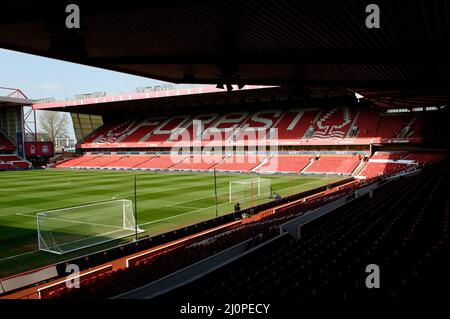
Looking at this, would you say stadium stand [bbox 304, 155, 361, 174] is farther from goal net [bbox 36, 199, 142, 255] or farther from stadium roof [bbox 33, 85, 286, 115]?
goal net [bbox 36, 199, 142, 255]

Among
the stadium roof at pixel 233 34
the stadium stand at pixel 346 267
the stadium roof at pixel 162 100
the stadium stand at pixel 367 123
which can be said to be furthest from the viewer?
the stadium roof at pixel 162 100

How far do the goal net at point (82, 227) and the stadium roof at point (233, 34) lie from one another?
7845 mm

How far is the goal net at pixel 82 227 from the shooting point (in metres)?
14.7

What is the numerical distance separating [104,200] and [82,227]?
8298 mm

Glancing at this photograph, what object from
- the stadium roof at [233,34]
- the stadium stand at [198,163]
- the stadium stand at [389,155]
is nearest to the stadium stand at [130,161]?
the stadium stand at [198,163]

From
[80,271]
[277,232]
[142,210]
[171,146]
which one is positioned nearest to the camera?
[277,232]

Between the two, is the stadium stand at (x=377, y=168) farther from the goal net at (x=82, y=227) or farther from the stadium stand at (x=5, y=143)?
the stadium stand at (x=5, y=143)

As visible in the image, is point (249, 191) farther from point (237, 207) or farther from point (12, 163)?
point (12, 163)

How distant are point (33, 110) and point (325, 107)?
1889 inches

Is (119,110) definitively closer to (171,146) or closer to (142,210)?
(171,146)

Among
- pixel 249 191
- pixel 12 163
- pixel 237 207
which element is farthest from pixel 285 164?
pixel 12 163

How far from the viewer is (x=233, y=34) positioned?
8.72 metres
